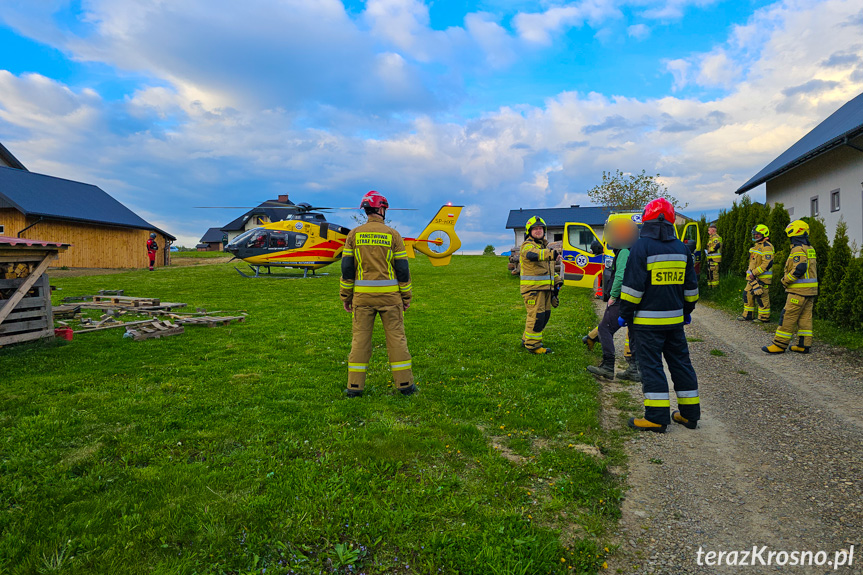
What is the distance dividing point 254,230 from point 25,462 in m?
21.1

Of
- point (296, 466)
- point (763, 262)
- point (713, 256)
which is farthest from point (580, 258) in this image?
point (296, 466)

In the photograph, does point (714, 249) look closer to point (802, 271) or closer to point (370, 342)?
point (802, 271)

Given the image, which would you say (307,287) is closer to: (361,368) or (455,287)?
(455,287)

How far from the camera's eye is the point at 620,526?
329cm

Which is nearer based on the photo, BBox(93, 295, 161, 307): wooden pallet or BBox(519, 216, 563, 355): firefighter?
BBox(519, 216, 563, 355): firefighter

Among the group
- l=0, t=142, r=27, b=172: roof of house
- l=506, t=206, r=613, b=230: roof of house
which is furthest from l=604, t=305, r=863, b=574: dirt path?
l=506, t=206, r=613, b=230: roof of house

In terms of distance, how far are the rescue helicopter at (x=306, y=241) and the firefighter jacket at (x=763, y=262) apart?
13768 millimetres

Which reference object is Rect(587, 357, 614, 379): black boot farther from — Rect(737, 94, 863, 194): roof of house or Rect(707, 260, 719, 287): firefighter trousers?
Rect(737, 94, 863, 194): roof of house

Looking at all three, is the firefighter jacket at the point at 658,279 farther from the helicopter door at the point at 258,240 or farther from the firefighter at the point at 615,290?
the helicopter door at the point at 258,240

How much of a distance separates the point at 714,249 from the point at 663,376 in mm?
13841

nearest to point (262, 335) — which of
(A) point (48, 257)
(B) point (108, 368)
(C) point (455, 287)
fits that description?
(B) point (108, 368)

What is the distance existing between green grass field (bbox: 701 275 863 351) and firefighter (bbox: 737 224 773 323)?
49cm

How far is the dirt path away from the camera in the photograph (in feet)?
10.1

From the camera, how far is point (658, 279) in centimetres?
504
